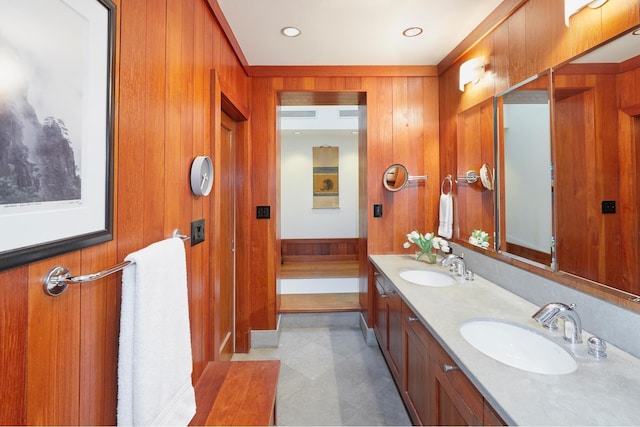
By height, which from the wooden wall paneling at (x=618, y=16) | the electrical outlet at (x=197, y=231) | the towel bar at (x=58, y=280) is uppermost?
the wooden wall paneling at (x=618, y=16)

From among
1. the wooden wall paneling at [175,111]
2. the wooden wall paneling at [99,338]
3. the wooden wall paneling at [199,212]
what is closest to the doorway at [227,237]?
the wooden wall paneling at [199,212]

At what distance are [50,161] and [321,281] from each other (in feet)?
10.6

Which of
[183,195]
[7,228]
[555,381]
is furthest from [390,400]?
[7,228]

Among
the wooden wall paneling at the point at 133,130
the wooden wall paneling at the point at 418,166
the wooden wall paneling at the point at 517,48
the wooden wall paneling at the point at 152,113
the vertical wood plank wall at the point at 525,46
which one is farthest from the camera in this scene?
the wooden wall paneling at the point at 418,166

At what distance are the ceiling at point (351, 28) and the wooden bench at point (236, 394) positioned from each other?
2065 mm

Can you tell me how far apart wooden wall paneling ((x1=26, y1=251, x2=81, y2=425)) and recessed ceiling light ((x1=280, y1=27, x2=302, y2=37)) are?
1.87 meters

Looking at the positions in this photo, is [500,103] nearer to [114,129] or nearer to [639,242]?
[639,242]

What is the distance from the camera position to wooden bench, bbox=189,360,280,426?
1145mm

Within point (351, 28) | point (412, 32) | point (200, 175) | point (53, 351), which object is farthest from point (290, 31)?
point (53, 351)

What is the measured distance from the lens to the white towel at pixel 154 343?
0.79m

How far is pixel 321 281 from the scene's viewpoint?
366cm

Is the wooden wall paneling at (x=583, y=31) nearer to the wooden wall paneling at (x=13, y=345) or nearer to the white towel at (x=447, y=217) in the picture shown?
the white towel at (x=447, y=217)

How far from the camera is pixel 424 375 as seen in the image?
4.61 ft

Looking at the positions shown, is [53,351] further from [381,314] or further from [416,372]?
[381,314]
